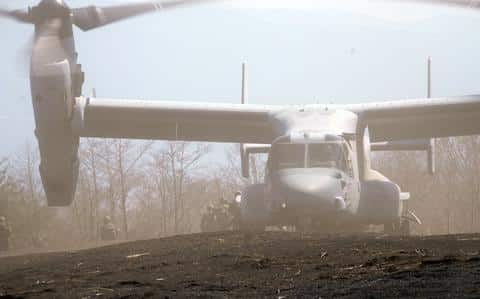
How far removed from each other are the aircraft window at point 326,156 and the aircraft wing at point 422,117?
237 centimetres

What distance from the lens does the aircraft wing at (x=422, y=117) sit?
62.3 feet

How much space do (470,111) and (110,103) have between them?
9.55 m

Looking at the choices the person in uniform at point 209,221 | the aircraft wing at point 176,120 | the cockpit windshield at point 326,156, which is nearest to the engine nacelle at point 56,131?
the aircraft wing at point 176,120

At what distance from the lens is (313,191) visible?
1550 centimetres

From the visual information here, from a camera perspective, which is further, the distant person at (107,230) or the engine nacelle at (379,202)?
the distant person at (107,230)

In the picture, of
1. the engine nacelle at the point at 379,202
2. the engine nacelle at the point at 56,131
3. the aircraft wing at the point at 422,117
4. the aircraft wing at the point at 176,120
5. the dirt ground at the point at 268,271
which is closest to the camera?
the dirt ground at the point at 268,271

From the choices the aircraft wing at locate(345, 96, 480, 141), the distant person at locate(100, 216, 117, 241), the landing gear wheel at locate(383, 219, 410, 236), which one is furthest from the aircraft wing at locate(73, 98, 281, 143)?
the distant person at locate(100, 216, 117, 241)

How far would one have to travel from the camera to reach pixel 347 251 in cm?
974

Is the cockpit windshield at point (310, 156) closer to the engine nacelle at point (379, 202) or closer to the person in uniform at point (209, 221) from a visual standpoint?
the engine nacelle at point (379, 202)

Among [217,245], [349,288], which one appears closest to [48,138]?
[217,245]

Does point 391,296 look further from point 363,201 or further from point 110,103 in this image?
point 110,103

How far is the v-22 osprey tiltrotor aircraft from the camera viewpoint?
52.7ft

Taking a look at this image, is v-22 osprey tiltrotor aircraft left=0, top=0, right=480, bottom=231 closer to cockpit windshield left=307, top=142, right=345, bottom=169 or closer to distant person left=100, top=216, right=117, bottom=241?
cockpit windshield left=307, top=142, right=345, bottom=169

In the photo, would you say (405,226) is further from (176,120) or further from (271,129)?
(176,120)
